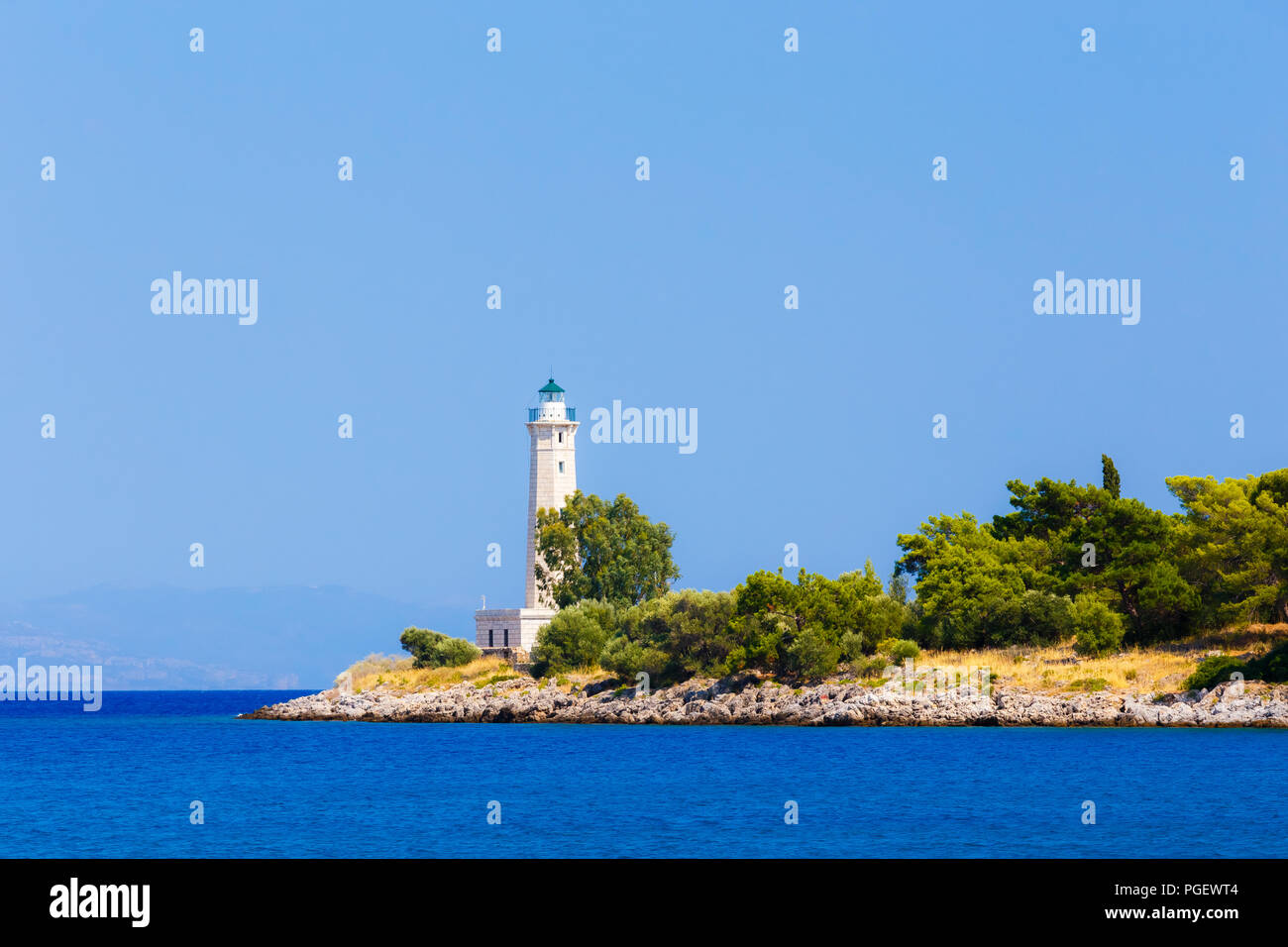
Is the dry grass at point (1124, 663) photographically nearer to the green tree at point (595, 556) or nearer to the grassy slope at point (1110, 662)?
the grassy slope at point (1110, 662)

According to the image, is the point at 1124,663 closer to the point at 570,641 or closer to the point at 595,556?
the point at 570,641

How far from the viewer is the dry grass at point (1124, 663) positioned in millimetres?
55812

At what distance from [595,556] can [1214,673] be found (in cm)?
3442

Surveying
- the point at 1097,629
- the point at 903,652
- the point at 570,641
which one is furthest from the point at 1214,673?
the point at 570,641

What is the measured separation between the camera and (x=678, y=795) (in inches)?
1513

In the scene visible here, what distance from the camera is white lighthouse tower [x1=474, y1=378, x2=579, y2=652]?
261 feet

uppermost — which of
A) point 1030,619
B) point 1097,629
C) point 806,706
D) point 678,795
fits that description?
point 1030,619

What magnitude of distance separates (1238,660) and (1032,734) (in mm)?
8043

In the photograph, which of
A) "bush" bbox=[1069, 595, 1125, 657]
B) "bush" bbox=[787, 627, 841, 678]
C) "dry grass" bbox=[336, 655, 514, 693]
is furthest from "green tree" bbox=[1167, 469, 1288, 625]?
"dry grass" bbox=[336, 655, 514, 693]

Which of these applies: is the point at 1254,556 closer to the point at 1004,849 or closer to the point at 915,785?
the point at 915,785

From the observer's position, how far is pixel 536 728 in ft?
215

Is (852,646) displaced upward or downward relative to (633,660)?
upward

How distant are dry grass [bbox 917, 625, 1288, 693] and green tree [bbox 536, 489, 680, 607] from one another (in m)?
22.4
